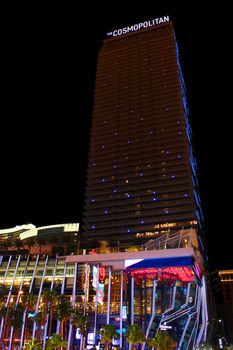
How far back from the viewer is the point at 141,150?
166 meters

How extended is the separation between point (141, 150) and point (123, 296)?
9781 centimetres

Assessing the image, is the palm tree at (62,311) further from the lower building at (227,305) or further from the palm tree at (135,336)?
the lower building at (227,305)

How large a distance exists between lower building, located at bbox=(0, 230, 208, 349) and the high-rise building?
67.2 m

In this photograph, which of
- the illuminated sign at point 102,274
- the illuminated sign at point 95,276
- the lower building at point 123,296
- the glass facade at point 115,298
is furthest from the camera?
the illuminated sign at point 102,274

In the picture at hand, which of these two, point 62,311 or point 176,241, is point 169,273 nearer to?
point 176,241

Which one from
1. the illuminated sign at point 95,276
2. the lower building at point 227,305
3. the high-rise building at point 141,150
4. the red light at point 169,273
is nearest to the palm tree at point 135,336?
the red light at point 169,273

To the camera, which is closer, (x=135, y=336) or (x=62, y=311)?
(x=135, y=336)

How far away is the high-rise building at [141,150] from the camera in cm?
15000

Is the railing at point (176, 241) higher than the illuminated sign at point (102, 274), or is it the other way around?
the railing at point (176, 241)

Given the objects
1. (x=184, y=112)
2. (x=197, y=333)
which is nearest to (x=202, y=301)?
(x=197, y=333)

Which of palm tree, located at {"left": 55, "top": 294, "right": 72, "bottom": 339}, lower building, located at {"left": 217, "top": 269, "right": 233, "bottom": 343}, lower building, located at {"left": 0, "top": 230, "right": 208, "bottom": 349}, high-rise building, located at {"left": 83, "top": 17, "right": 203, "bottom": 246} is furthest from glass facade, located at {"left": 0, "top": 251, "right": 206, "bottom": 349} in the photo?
lower building, located at {"left": 217, "top": 269, "right": 233, "bottom": 343}

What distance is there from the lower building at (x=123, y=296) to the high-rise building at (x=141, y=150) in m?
67.2

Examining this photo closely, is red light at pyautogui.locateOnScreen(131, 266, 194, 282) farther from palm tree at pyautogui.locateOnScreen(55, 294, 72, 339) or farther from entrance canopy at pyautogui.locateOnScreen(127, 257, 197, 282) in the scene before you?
palm tree at pyautogui.locateOnScreen(55, 294, 72, 339)

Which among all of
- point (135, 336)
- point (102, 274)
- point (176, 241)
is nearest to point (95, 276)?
point (102, 274)
